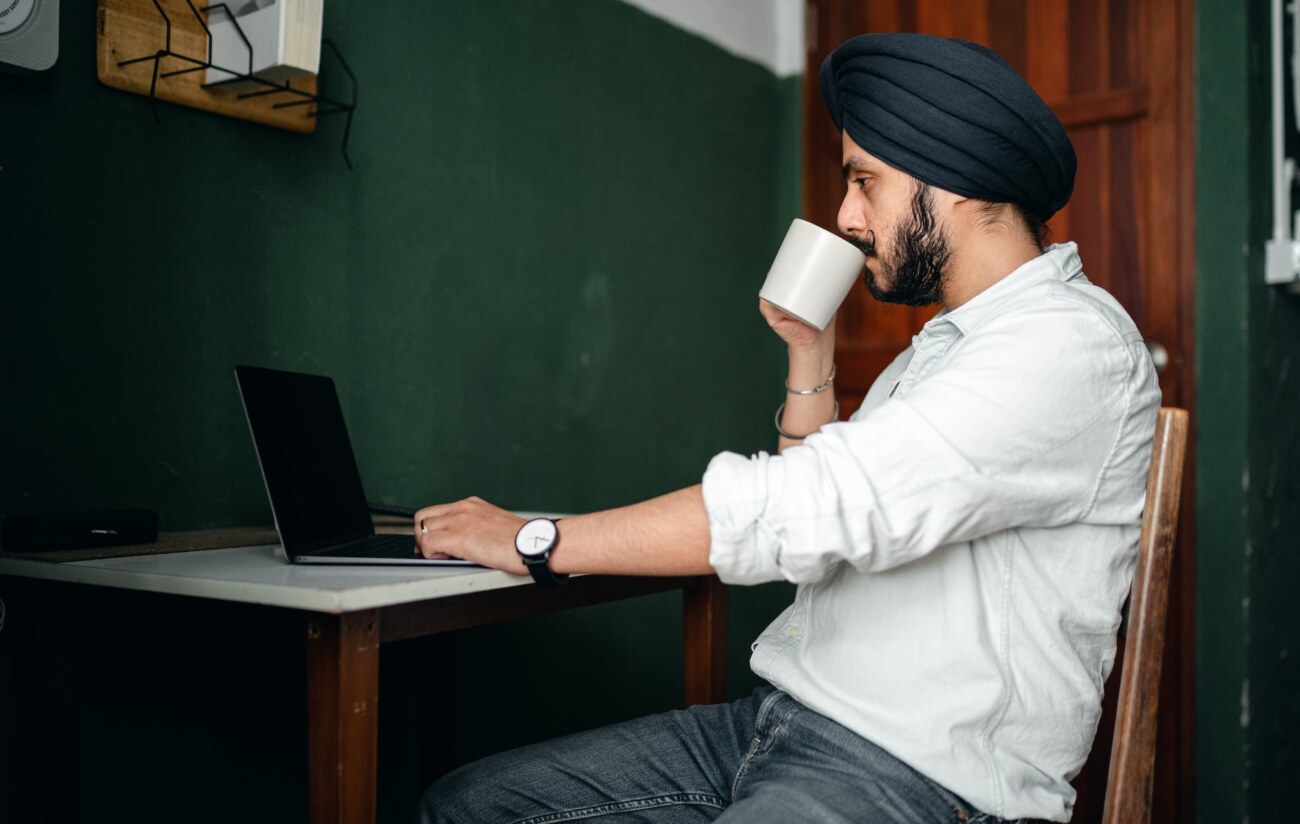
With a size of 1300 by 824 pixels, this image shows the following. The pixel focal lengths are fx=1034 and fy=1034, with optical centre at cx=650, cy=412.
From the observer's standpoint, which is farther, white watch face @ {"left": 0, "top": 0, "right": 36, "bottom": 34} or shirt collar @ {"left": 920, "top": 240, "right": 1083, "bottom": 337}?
white watch face @ {"left": 0, "top": 0, "right": 36, "bottom": 34}

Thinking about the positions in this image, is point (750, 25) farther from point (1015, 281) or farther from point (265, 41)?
point (1015, 281)

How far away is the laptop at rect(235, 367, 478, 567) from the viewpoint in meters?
1.19

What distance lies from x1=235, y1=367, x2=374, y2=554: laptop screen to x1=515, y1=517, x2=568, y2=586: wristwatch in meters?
0.30

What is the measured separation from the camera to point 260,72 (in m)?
1.46

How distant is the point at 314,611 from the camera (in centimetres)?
97

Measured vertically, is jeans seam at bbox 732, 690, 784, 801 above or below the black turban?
below

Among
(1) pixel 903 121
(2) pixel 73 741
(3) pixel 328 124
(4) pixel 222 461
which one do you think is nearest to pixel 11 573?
(2) pixel 73 741

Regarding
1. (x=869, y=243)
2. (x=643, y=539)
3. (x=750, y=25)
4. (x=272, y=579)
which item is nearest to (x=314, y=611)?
(x=272, y=579)

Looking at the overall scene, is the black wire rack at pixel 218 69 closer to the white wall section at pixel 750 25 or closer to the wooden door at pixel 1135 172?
the white wall section at pixel 750 25

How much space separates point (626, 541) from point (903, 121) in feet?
1.89

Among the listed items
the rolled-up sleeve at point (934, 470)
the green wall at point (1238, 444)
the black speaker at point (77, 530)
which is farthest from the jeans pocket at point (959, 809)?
the green wall at point (1238, 444)

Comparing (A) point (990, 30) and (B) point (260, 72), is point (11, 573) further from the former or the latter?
(A) point (990, 30)

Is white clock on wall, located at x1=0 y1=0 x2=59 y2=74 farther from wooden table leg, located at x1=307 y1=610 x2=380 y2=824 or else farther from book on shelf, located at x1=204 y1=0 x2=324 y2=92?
wooden table leg, located at x1=307 y1=610 x2=380 y2=824

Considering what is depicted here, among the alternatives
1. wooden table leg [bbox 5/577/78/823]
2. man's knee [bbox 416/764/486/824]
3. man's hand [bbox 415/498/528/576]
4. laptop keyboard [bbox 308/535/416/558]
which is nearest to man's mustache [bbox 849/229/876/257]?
man's hand [bbox 415/498/528/576]
